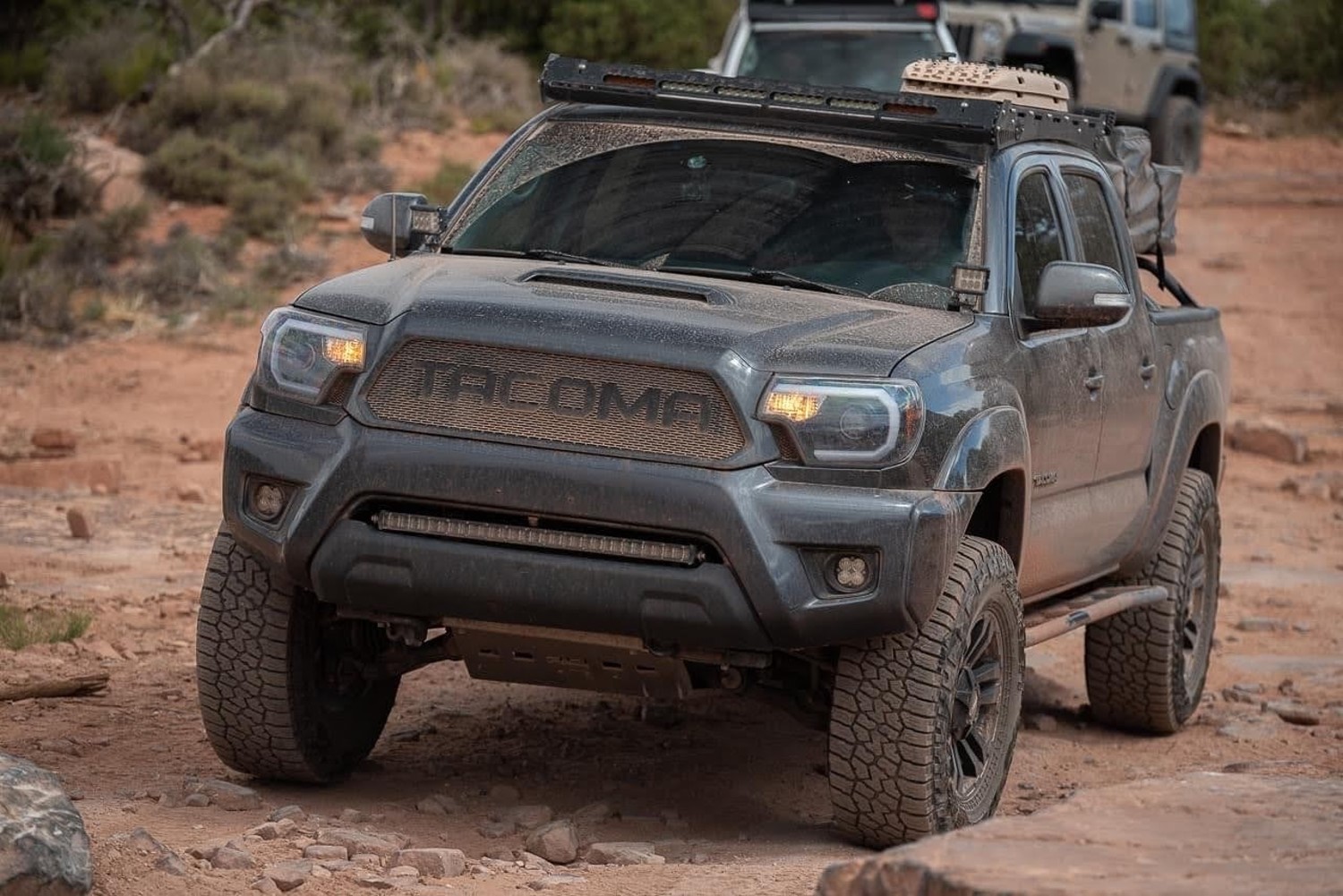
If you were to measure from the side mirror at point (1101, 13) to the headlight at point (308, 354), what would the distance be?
16.7m

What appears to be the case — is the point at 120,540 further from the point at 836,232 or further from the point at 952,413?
the point at 952,413

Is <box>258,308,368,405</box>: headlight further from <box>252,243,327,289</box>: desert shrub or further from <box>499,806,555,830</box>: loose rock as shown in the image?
<box>252,243,327,289</box>: desert shrub

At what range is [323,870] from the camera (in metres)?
4.86

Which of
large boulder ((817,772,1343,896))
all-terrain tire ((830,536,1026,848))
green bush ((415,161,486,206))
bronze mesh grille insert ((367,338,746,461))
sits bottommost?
green bush ((415,161,486,206))

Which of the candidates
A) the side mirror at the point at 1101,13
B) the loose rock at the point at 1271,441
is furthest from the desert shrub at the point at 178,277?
the side mirror at the point at 1101,13

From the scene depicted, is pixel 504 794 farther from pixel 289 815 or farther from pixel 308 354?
pixel 308 354

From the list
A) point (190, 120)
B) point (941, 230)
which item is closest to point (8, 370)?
point (190, 120)

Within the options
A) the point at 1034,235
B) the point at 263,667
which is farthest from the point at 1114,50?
the point at 263,667

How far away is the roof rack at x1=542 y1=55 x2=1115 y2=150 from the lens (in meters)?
6.12

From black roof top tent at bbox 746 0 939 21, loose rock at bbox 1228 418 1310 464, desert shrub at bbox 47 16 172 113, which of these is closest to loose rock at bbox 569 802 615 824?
loose rock at bbox 1228 418 1310 464

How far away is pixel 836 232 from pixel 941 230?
0.30 m

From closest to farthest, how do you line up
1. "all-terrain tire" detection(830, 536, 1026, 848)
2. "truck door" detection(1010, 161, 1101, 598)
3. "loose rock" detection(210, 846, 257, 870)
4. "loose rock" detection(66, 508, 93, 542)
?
"loose rock" detection(210, 846, 257, 870) → "all-terrain tire" detection(830, 536, 1026, 848) → "truck door" detection(1010, 161, 1101, 598) → "loose rock" detection(66, 508, 93, 542)

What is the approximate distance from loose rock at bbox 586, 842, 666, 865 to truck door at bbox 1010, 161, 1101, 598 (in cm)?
149

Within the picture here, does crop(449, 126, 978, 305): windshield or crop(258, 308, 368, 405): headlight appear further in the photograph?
crop(449, 126, 978, 305): windshield
